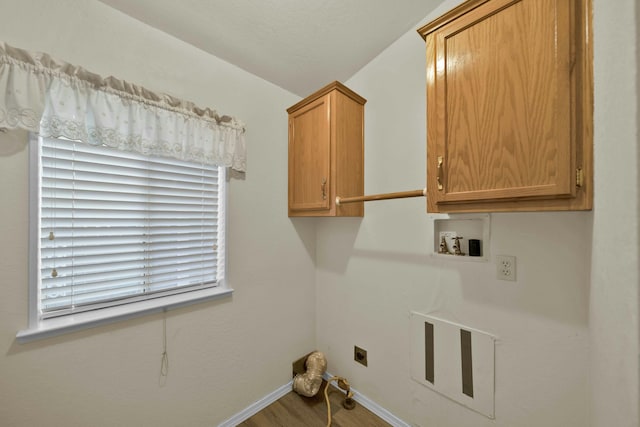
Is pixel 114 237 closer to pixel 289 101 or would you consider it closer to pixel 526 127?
pixel 289 101

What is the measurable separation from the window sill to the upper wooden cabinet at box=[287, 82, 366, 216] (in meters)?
0.86

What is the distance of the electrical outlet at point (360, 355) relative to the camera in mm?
1681

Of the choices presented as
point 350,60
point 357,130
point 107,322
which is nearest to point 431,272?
point 357,130

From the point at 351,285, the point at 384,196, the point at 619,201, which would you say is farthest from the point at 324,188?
the point at 619,201

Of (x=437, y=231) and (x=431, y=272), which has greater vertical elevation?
(x=437, y=231)

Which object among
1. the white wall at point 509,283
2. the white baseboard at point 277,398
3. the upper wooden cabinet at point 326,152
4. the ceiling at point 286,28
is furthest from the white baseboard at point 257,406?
the ceiling at point 286,28

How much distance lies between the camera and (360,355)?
1.71m

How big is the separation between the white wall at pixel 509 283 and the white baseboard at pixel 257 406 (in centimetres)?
41

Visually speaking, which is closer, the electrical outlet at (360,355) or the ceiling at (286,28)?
the ceiling at (286,28)

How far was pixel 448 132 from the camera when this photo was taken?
99cm

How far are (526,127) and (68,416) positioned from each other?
219 centimetres

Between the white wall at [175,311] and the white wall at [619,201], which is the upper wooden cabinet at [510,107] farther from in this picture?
the white wall at [175,311]

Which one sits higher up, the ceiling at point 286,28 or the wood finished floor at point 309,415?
the ceiling at point 286,28

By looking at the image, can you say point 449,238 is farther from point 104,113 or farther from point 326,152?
point 104,113
